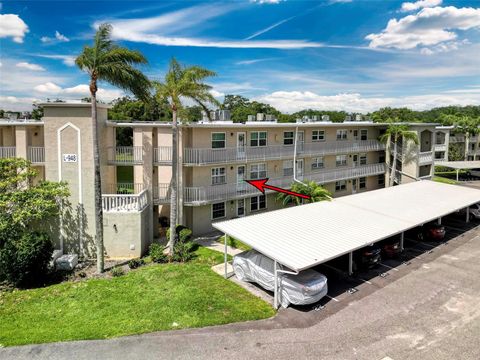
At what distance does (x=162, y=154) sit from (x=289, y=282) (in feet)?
41.1

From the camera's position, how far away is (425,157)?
3469 centimetres

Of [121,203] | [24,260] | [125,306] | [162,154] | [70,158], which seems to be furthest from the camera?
[162,154]

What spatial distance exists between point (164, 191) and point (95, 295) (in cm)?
895

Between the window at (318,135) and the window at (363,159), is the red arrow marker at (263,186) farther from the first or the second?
the window at (363,159)

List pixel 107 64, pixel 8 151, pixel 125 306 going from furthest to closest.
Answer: pixel 8 151 → pixel 107 64 → pixel 125 306

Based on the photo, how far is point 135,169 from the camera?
23.4 meters

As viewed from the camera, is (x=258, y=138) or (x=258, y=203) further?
(x=258, y=203)

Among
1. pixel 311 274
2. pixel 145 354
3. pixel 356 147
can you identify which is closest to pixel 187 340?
pixel 145 354

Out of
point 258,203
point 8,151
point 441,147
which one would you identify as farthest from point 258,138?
point 441,147

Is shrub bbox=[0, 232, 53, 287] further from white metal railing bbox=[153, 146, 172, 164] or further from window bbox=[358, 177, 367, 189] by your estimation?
window bbox=[358, 177, 367, 189]

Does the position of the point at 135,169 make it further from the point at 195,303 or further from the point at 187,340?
the point at 187,340

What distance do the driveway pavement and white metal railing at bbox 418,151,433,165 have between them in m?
21.6

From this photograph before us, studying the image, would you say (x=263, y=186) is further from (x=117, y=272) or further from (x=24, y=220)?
(x=24, y=220)

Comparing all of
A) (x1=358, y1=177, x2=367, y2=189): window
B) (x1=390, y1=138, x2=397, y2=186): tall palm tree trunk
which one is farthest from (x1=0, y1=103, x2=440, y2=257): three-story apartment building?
(x1=390, y1=138, x2=397, y2=186): tall palm tree trunk
